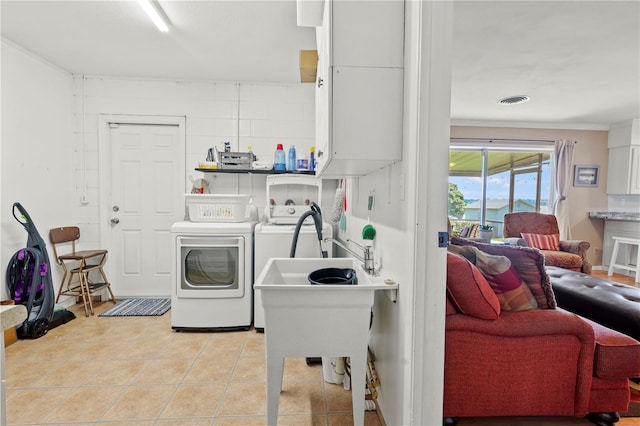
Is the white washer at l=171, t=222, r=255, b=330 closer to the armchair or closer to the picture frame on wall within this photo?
the armchair

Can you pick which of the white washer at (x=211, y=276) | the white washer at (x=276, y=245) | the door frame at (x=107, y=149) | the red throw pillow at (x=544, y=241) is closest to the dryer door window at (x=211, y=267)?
the white washer at (x=211, y=276)

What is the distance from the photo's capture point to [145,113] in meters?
3.44

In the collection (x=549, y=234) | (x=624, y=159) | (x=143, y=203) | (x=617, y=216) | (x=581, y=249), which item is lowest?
(x=581, y=249)

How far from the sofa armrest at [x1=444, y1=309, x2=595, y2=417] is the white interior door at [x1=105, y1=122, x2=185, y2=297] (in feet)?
10.1

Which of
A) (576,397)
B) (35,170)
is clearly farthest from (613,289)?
(35,170)

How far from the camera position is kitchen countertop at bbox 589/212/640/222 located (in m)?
4.58

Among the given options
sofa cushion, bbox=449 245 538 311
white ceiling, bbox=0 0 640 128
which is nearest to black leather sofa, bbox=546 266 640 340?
sofa cushion, bbox=449 245 538 311

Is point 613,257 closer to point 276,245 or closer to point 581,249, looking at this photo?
point 581,249

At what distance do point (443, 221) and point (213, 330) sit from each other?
2326mm

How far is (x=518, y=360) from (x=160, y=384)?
2012 mm

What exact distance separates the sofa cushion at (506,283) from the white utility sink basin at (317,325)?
0.64 m

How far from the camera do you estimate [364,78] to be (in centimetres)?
131

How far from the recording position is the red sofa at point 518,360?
1479mm

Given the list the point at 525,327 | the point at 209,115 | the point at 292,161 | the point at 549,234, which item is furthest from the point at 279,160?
the point at 549,234
